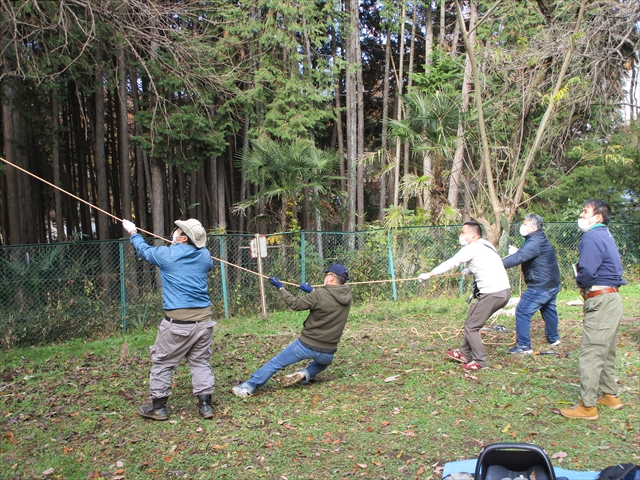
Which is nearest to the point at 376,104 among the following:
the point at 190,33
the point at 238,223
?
the point at 238,223

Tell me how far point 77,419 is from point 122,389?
37.5 inches

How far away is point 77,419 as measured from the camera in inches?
218

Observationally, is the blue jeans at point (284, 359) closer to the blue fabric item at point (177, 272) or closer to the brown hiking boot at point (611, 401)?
the blue fabric item at point (177, 272)

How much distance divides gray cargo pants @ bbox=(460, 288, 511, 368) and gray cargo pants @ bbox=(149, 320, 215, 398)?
10.5 feet

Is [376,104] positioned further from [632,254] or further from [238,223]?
[632,254]

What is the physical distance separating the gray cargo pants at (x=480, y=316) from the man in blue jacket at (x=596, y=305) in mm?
1478

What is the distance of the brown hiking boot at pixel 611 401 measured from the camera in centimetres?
543

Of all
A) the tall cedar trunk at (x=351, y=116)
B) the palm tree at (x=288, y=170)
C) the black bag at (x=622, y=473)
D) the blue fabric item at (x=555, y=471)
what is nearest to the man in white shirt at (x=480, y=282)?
the blue fabric item at (x=555, y=471)

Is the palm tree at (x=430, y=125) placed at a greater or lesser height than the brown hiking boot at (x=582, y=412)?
greater

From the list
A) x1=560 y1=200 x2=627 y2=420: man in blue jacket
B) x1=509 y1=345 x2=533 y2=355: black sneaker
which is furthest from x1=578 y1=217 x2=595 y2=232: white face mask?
x1=509 y1=345 x2=533 y2=355: black sneaker

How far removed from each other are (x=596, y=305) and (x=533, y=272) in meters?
2.28

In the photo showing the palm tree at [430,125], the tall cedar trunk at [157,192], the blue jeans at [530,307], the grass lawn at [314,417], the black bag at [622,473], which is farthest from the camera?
the tall cedar trunk at [157,192]

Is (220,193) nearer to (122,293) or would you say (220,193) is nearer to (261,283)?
(261,283)

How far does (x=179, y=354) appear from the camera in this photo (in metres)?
5.45
